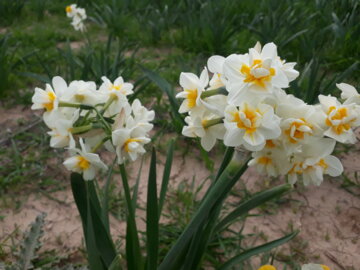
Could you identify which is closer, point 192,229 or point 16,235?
point 192,229

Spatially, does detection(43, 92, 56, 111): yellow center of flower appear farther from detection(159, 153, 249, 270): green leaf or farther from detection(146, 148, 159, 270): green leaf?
detection(159, 153, 249, 270): green leaf

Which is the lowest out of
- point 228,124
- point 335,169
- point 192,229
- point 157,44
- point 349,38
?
point 157,44

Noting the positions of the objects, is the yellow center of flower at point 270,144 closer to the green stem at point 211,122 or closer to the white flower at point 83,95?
the green stem at point 211,122

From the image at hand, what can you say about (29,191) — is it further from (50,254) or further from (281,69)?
(281,69)

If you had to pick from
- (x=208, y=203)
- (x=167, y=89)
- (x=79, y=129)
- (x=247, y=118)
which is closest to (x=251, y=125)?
(x=247, y=118)

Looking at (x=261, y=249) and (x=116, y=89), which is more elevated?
(x=116, y=89)

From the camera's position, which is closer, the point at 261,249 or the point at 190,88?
the point at 190,88

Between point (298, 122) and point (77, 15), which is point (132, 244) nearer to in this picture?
point (298, 122)

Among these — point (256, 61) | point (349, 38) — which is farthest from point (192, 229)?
point (349, 38)
